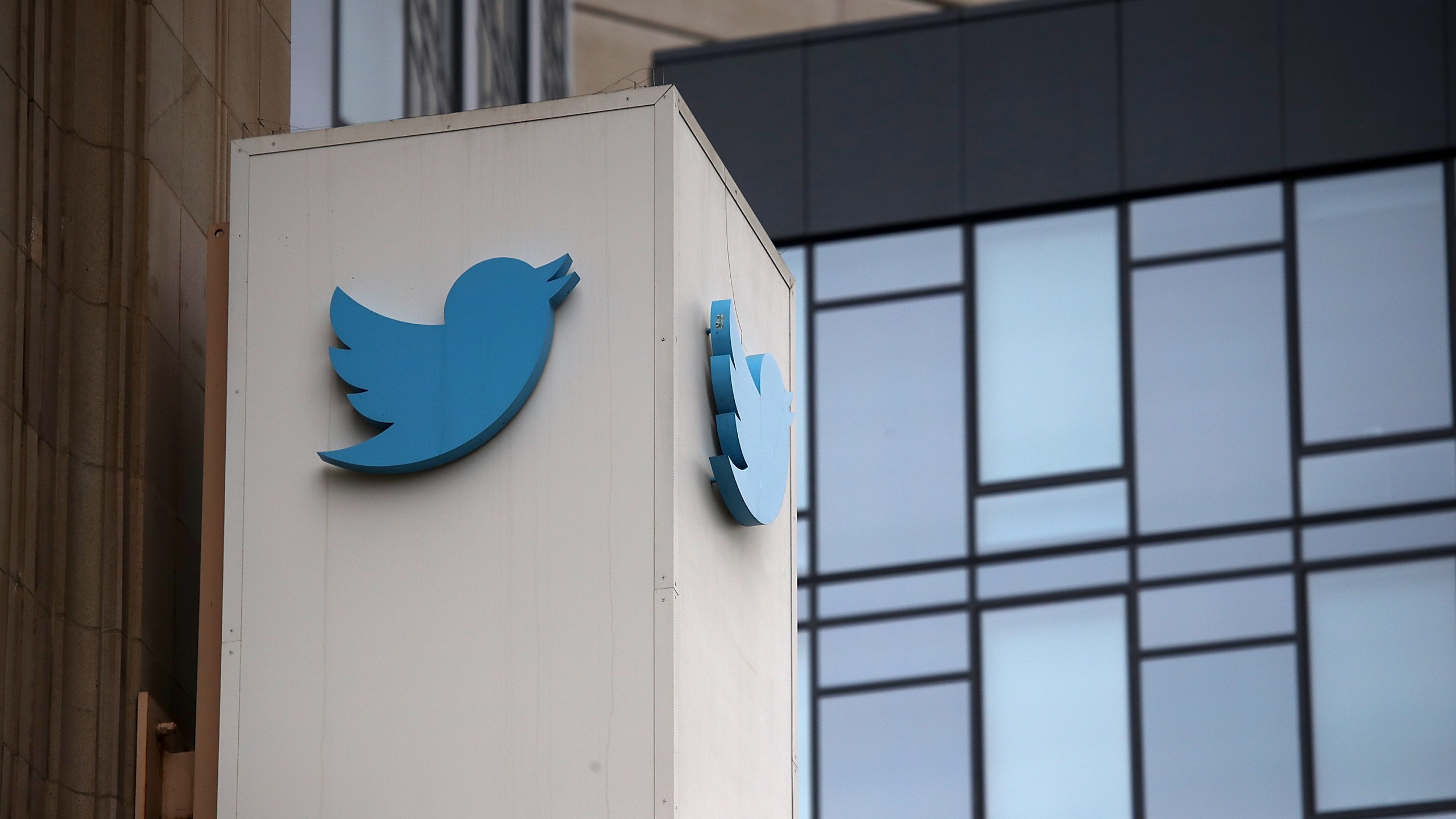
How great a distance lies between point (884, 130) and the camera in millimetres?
24078

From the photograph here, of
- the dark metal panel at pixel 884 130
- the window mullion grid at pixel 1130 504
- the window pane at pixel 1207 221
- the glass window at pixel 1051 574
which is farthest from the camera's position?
the dark metal panel at pixel 884 130

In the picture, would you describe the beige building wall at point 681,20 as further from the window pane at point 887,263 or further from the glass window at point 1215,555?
the glass window at point 1215,555

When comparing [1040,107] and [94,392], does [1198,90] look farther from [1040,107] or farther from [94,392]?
[94,392]

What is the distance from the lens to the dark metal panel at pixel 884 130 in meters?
23.9

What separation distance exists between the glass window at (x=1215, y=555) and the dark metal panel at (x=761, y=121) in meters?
5.83

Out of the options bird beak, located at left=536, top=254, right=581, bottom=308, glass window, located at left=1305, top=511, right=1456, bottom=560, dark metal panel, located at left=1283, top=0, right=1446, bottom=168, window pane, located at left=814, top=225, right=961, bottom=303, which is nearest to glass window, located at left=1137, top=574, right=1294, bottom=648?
glass window, located at left=1305, top=511, right=1456, bottom=560

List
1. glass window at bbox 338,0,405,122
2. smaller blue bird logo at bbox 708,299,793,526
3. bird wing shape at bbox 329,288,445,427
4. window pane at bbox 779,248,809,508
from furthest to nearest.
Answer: window pane at bbox 779,248,809,508 < glass window at bbox 338,0,405,122 < smaller blue bird logo at bbox 708,299,793,526 < bird wing shape at bbox 329,288,445,427

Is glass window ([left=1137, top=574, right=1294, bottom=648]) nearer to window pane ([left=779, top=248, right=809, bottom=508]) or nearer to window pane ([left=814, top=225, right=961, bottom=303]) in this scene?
window pane ([left=779, top=248, right=809, bottom=508])

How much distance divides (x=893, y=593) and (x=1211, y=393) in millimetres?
4319

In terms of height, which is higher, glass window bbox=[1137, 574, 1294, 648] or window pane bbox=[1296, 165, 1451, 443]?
window pane bbox=[1296, 165, 1451, 443]

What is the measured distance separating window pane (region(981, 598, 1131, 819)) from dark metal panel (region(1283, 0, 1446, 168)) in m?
5.81

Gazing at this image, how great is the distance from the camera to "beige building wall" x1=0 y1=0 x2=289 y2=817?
338 inches

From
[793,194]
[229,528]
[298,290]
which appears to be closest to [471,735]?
[229,528]

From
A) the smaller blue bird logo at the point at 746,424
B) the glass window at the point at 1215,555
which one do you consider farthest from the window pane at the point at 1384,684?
the smaller blue bird logo at the point at 746,424
